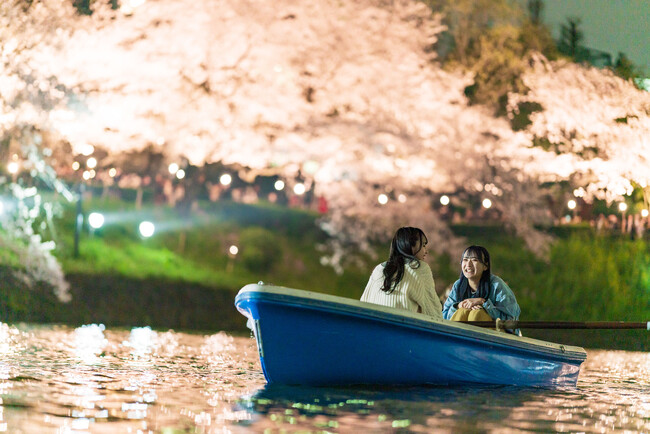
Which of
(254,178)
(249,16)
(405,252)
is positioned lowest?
(405,252)

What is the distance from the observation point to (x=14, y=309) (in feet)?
50.0

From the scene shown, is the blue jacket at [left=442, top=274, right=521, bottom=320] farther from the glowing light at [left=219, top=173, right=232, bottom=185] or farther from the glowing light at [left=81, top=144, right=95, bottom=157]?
the glowing light at [left=81, top=144, right=95, bottom=157]

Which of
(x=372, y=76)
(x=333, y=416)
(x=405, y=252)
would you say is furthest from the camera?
(x=372, y=76)

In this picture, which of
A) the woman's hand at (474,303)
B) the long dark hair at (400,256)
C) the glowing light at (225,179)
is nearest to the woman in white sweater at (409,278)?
the long dark hair at (400,256)

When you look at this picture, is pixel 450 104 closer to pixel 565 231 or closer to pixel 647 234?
pixel 565 231

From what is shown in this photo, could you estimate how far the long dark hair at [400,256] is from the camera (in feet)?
22.1

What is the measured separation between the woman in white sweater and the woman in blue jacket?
2.05 feet

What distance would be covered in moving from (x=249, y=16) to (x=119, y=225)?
4.77 metres

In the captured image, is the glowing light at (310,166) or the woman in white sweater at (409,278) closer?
the woman in white sweater at (409,278)

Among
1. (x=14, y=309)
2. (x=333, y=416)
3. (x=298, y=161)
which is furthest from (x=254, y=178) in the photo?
(x=333, y=416)

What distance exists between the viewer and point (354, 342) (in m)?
6.38

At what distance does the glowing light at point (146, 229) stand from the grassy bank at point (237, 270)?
14 cm

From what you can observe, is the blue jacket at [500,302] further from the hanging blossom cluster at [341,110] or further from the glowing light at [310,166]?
the glowing light at [310,166]

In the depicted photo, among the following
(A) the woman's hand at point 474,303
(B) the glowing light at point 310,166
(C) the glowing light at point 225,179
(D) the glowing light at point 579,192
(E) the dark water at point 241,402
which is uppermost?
(B) the glowing light at point 310,166
